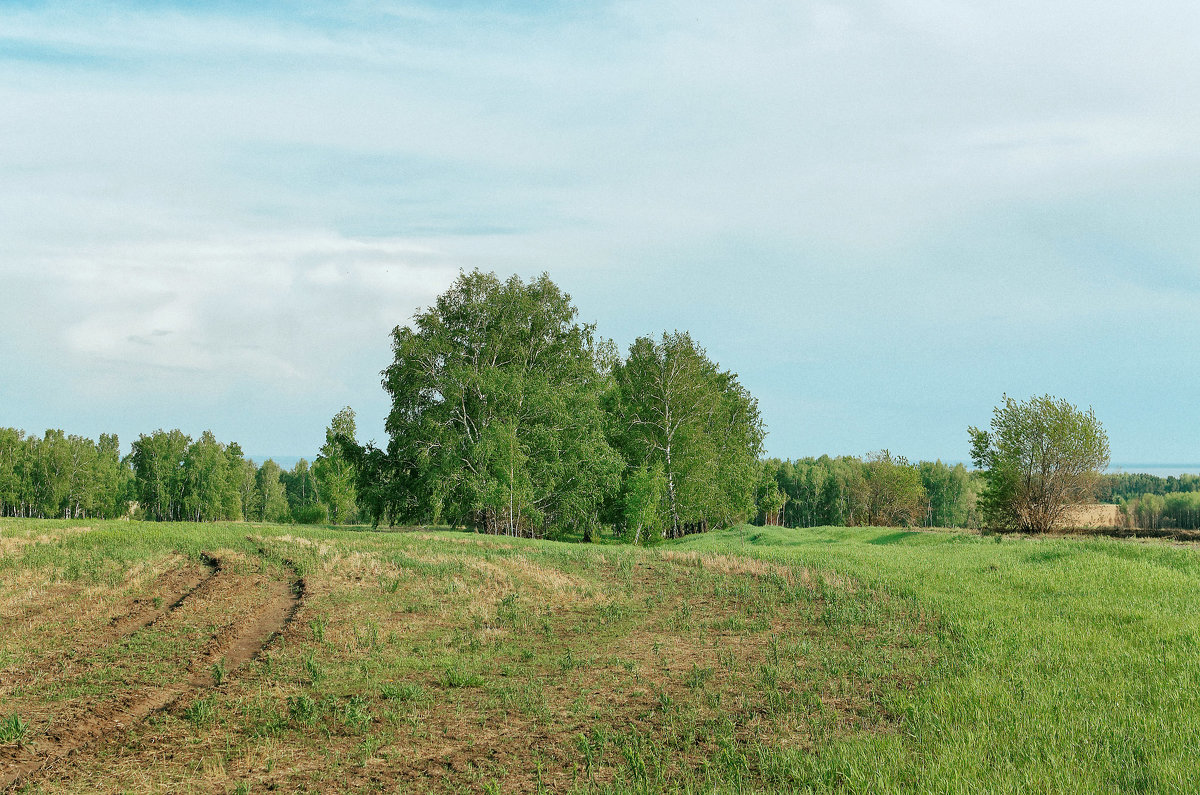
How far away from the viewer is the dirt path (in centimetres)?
890

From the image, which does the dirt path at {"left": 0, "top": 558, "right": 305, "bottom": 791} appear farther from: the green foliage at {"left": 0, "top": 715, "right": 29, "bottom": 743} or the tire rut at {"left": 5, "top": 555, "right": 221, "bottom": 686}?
the green foliage at {"left": 0, "top": 715, "right": 29, "bottom": 743}

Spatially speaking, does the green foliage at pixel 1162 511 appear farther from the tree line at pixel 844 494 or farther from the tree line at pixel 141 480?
the tree line at pixel 141 480

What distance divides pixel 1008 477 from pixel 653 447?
24.4 meters

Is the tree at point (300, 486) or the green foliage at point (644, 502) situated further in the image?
the tree at point (300, 486)

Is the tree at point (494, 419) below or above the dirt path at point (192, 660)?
above

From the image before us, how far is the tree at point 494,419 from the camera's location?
42.8 meters

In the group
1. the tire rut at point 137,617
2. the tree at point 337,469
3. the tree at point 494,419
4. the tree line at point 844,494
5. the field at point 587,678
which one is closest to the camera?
the field at point 587,678

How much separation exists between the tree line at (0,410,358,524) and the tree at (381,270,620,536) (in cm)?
3742

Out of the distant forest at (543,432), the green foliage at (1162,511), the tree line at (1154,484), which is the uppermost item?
the distant forest at (543,432)

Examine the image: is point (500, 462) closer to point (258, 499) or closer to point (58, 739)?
point (58, 739)

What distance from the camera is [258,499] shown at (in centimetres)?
11900

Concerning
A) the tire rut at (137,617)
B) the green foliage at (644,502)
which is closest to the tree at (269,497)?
the green foliage at (644,502)

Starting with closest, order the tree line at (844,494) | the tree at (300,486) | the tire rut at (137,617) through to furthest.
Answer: the tire rut at (137,617) < the tree line at (844,494) < the tree at (300,486)

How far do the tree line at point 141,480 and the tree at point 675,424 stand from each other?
39.6m
